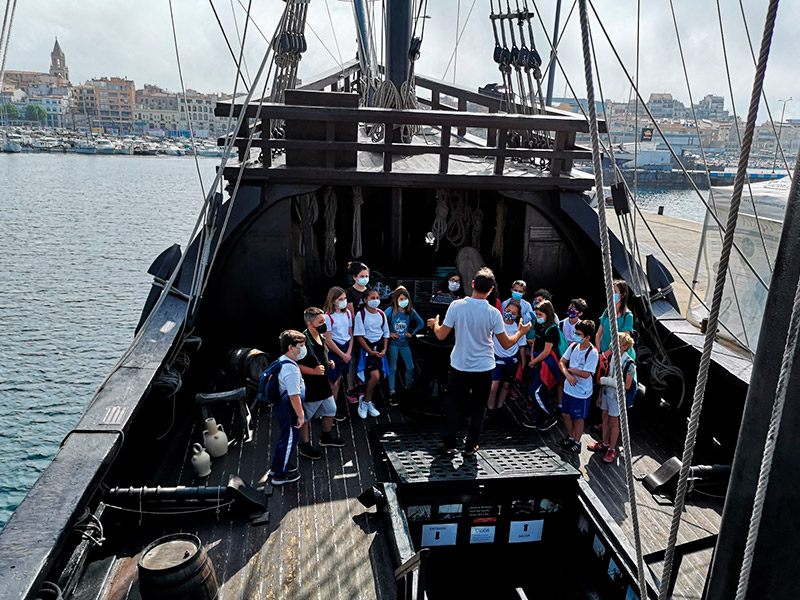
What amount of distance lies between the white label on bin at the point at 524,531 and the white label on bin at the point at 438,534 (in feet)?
1.37

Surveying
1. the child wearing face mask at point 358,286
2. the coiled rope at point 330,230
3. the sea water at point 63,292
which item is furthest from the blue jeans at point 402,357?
the sea water at point 63,292


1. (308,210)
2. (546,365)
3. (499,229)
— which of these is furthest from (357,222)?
(546,365)

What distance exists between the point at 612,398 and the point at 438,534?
183cm

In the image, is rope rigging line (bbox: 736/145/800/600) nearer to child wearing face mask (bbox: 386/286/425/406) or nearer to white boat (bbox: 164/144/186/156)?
child wearing face mask (bbox: 386/286/425/406)

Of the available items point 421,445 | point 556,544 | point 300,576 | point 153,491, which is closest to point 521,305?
point 421,445

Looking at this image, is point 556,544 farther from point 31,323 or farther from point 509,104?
point 31,323

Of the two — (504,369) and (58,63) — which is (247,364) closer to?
(504,369)

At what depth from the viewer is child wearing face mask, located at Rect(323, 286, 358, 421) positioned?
17.5ft

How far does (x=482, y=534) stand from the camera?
14.4ft

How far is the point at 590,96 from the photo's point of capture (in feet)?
7.09

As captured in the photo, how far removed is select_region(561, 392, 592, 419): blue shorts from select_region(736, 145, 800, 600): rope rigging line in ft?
12.3

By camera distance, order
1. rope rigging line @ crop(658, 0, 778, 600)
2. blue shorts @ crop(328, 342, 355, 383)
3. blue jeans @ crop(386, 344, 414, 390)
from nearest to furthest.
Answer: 1. rope rigging line @ crop(658, 0, 778, 600)
2. blue shorts @ crop(328, 342, 355, 383)
3. blue jeans @ crop(386, 344, 414, 390)

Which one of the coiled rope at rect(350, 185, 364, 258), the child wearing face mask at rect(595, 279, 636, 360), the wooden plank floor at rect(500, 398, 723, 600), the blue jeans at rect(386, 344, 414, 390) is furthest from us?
the coiled rope at rect(350, 185, 364, 258)

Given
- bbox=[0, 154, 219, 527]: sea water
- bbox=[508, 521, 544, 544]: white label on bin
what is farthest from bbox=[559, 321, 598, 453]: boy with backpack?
bbox=[0, 154, 219, 527]: sea water
